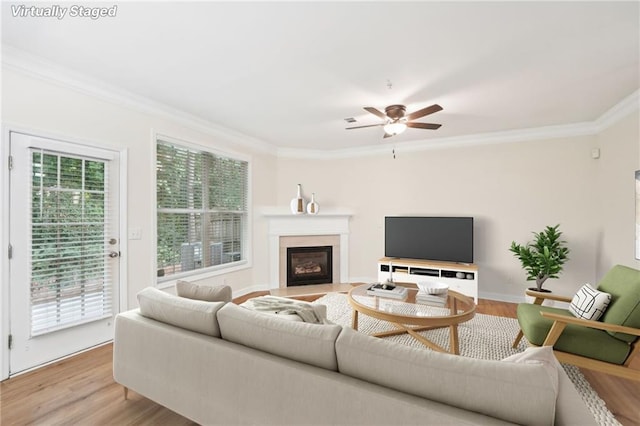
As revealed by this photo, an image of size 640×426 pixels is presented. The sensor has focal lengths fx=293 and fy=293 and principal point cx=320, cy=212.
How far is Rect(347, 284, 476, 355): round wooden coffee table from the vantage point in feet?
7.88

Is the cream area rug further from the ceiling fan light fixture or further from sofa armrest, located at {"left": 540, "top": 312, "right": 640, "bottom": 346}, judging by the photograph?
the ceiling fan light fixture

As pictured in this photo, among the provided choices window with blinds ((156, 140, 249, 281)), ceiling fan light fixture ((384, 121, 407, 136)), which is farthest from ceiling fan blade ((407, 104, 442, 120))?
window with blinds ((156, 140, 249, 281))

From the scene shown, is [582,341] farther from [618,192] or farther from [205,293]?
[205,293]

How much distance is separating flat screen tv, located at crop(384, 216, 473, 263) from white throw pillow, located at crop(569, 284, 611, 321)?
2.01 meters

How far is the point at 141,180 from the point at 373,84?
2.71 m

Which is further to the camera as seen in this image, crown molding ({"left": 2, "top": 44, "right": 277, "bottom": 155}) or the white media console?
the white media console

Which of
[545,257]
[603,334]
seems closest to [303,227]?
[545,257]

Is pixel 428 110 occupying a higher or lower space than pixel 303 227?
higher

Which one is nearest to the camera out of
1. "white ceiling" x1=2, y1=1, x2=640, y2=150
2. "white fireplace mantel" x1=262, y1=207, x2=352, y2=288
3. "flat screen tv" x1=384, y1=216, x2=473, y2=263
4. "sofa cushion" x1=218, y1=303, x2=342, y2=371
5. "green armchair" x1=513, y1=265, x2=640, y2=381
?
"sofa cushion" x1=218, y1=303, x2=342, y2=371

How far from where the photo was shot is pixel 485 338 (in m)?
3.07

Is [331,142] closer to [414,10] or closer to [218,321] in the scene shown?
[414,10]

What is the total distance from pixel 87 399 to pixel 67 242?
1374 millimetres

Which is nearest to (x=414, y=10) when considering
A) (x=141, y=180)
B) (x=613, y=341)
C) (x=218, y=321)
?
(x=218, y=321)

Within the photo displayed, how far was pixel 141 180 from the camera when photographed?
10.8ft
